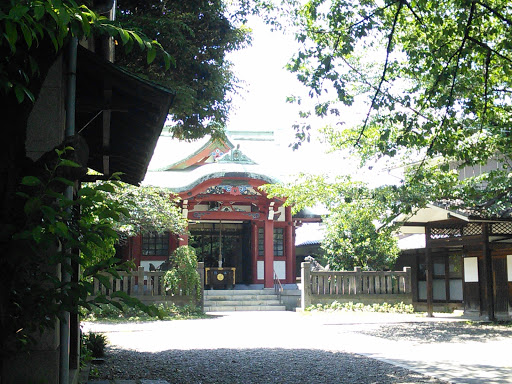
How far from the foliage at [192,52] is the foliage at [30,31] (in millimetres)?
6163

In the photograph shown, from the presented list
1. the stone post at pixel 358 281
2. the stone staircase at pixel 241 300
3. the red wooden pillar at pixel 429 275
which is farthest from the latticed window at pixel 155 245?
the red wooden pillar at pixel 429 275

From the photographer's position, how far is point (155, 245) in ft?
79.3

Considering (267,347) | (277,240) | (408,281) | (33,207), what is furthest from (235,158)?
(33,207)

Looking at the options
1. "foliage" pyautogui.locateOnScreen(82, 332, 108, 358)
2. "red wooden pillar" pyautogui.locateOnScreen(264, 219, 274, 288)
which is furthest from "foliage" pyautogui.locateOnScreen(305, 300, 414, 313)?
"foliage" pyautogui.locateOnScreen(82, 332, 108, 358)

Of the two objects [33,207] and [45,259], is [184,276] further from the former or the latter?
[33,207]

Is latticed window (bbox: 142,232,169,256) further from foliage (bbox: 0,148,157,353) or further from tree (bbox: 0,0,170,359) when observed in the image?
foliage (bbox: 0,148,157,353)

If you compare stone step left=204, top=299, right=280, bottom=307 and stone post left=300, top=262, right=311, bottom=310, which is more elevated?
stone post left=300, top=262, right=311, bottom=310

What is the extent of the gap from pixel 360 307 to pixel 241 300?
4752mm

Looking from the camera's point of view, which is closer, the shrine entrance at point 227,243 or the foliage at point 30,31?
the foliage at point 30,31

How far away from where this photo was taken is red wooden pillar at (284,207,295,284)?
25219mm

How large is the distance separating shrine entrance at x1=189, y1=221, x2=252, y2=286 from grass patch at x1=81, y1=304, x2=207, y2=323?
307 inches

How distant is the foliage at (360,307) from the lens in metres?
19.5

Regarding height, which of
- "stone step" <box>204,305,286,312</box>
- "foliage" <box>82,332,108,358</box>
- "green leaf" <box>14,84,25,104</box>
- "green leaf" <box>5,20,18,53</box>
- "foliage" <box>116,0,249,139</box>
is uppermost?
"foliage" <box>116,0,249,139</box>

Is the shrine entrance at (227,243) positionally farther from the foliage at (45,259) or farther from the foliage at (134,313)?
the foliage at (45,259)
